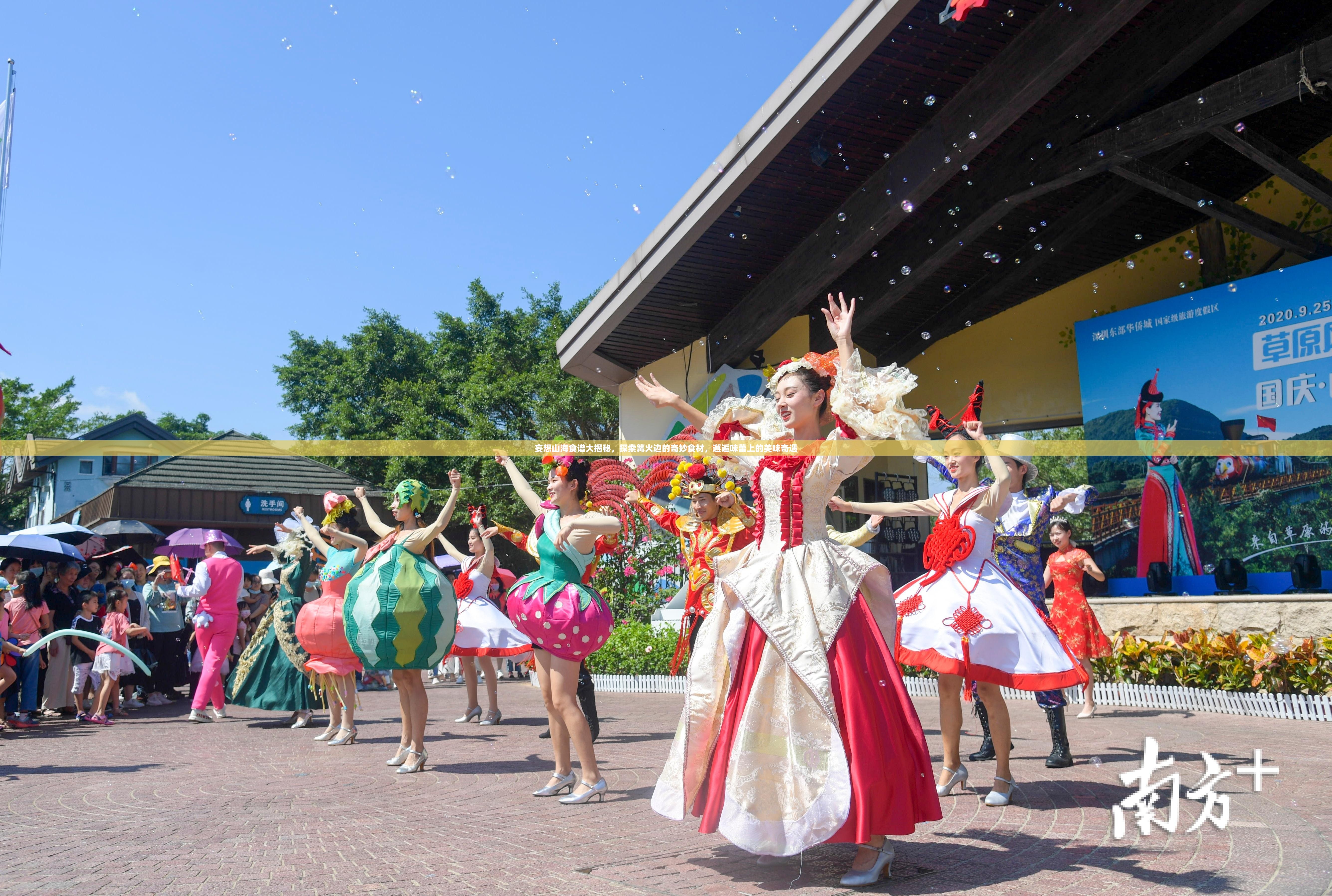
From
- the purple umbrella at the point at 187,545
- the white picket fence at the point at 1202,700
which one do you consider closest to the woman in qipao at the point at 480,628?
the white picket fence at the point at 1202,700

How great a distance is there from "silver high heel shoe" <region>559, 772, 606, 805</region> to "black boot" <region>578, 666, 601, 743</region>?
1.93 m

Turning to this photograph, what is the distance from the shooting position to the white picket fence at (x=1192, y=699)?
7.80 meters

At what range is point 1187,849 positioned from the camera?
355cm

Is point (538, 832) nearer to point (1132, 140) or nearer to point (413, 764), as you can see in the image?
point (413, 764)

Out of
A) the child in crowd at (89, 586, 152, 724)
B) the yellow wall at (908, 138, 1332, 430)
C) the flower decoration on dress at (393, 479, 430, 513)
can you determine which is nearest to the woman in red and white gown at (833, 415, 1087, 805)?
the flower decoration on dress at (393, 479, 430, 513)

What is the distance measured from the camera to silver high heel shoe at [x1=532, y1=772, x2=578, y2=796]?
5.01 metres

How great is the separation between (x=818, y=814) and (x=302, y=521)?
577cm

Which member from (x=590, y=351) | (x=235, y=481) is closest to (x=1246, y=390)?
(x=590, y=351)

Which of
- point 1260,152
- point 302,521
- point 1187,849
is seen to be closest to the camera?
point 1187,849

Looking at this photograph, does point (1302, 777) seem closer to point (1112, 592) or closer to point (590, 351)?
point (1112, 592)

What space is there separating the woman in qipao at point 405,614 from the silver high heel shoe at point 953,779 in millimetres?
2961

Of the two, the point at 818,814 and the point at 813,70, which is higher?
the point at 813,70

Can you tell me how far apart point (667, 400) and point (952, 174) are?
6.97 metres

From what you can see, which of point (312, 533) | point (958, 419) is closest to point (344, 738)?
point (312, 533)
